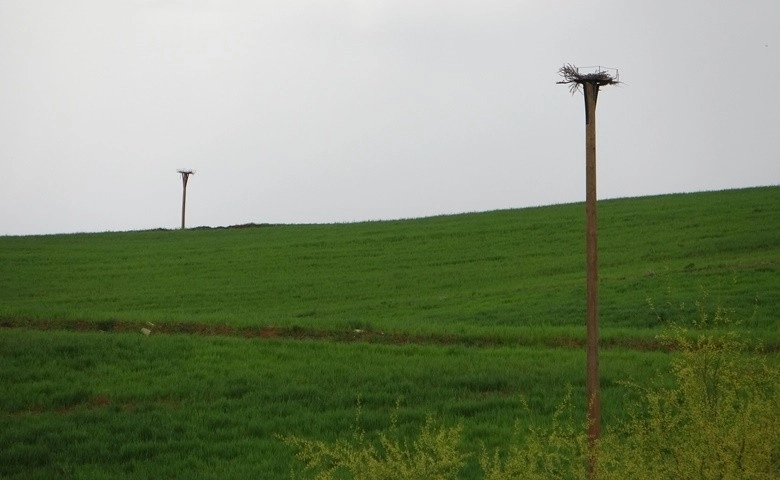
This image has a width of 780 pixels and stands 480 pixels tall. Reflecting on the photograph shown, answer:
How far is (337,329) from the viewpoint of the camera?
22.6m

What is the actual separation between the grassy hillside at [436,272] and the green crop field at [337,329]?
156 mm

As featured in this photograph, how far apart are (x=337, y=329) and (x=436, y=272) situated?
603 inches

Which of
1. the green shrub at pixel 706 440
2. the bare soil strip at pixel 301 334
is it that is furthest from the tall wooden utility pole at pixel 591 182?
the bare soil strip at pixel 301 334

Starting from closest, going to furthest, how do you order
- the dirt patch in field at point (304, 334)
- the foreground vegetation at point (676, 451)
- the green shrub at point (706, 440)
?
the foreground vegetation at point (676, 451) → the green shrub at point (706, 440) → the dirt patch in field at point (304, 334)

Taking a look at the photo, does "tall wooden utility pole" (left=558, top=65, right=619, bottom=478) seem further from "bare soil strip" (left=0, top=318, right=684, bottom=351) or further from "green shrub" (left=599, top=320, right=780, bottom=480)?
"bare soil strip" (left=0, top=318, right=684, bottom=351)

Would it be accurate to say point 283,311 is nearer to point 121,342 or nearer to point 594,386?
point 121,342

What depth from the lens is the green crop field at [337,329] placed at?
12.9 metres

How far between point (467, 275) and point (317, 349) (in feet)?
57.5

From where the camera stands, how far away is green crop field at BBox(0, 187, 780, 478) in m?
12.9

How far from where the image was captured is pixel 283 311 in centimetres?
2994

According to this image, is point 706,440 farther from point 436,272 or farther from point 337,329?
point 436,272

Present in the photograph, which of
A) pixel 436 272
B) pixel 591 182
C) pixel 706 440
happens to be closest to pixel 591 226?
pixel 591 182

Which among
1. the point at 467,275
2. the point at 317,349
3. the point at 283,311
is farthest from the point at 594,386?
the point at 467,275

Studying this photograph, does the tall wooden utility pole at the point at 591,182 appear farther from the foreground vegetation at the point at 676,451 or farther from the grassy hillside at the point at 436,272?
the grassy hillside at the point at 436,272
